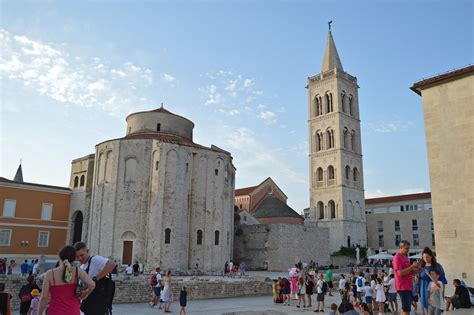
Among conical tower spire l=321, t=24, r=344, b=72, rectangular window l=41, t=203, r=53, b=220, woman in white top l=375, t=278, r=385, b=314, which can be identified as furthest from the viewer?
conical tower spire l=321, t=24, r=344, b=72

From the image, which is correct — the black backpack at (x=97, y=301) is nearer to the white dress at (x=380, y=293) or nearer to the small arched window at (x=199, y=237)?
the white dress at (x=380, y=293)

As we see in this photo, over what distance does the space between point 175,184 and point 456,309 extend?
24.9 m

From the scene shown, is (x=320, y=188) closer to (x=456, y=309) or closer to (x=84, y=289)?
(x=456, y=309)

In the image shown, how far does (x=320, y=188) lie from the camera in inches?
2089

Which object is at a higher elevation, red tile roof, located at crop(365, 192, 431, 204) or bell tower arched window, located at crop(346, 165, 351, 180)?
bell tower arched window, located at crop(346, 165, 351, 180)

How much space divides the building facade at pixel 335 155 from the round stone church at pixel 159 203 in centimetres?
1979

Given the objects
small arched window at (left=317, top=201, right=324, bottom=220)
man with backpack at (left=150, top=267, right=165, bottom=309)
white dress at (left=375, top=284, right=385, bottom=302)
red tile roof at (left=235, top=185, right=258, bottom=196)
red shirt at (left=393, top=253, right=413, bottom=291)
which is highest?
red tile roof at (left=235, top=185, right=258, bottom=196)

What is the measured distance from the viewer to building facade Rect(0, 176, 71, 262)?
1292 inches

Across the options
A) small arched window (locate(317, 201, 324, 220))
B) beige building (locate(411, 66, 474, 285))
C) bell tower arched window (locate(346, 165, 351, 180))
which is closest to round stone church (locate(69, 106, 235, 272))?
small arched window (locate(317, 201, 324, 220))

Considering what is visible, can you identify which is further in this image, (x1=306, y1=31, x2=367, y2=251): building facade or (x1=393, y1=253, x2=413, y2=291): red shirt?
(x1=306, y1=31, x2=367, y2=251): building facade

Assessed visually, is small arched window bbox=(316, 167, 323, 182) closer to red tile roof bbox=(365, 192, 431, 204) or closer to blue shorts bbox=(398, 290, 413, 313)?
red tile roof bbox=(365, 192, 431, 204)

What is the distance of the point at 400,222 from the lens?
5644 cm

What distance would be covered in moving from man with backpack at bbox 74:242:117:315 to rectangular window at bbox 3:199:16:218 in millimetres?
32656

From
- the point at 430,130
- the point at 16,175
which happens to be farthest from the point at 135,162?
the point at 16,175
